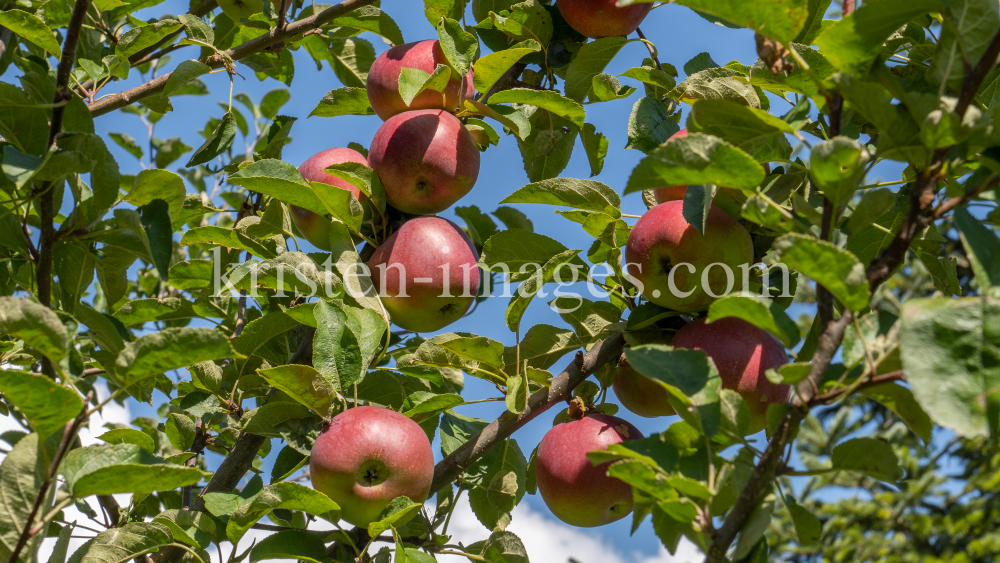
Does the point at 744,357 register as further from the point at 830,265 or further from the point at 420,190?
the point at 420,190

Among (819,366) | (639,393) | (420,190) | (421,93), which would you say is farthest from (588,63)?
(819,366)

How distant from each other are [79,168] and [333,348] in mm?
573

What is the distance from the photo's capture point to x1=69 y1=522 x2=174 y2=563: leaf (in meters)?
1.29

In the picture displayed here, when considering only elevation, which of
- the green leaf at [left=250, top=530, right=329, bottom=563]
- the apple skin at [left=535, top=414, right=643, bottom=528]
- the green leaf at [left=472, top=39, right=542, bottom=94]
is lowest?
the green leaf at [left=250, top=530, right=329, bottom=563]

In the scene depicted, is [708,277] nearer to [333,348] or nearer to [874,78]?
[874,78]

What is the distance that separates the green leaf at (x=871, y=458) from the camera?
1.05m

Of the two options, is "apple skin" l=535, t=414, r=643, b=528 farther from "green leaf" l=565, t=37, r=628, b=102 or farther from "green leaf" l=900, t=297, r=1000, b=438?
"green leaf" l=565, t=37, r=628, b=102

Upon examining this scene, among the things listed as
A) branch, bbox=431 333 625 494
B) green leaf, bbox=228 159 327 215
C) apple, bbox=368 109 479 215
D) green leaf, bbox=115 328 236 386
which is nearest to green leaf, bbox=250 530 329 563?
branch, bbox=431 333 625 494

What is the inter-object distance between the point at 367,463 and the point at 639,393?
0.64 metres

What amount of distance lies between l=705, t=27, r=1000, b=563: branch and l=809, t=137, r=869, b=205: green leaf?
3.5 inches

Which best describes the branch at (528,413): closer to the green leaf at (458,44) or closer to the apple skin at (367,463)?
the apple skin at (367,463)

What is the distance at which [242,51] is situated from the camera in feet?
6.66

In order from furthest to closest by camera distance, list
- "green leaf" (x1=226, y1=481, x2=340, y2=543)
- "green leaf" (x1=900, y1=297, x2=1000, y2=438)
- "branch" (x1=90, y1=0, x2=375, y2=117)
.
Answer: "branch" (x1=90, y1=0, x2=375, y2=117), "green leaf" (x1=226, y1=481, x2=340, y2=543), "green leaf" (x1=900, y1=297, x2=1000, y2=438)

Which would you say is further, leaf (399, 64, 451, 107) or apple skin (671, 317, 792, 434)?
leaf (399, 64, 451, 107)
